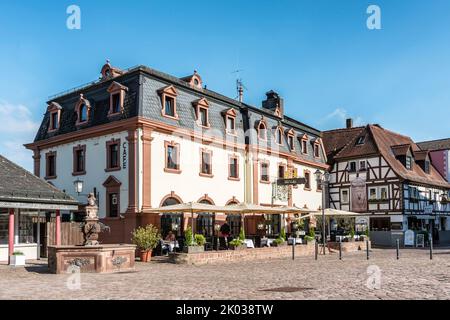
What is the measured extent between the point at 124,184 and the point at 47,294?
48.1 ft

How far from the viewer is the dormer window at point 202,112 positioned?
98.8ft

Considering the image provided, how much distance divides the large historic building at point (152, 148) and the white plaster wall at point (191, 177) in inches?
2.1

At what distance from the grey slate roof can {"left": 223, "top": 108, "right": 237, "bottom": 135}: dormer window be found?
1171 cm

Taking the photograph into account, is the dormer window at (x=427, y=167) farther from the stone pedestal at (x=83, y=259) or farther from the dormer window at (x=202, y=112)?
the stone pedestal at (x=83, y=259)

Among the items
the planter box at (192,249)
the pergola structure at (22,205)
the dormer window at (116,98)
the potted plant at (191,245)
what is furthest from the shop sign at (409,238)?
the pergola structure at (22,205)

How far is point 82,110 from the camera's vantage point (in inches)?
1175

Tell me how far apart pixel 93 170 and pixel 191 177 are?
207 inches

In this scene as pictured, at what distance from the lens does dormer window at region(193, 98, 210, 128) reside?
30.1 metres

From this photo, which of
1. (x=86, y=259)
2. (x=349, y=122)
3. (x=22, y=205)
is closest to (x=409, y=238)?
(x=349, y=122)

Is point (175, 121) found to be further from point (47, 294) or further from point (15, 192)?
point (47, 294)

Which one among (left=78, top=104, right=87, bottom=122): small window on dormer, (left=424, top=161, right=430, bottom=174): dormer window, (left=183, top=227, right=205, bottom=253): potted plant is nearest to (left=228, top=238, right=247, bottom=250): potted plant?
(left=183, top=227, right=205, bottom=253): potted plant

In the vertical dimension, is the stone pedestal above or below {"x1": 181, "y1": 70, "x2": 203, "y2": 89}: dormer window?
below

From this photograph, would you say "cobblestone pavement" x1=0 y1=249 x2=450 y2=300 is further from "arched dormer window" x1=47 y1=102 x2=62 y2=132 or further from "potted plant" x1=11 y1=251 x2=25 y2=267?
"arched dormer window" x1=47 y1=102 x2=62 y2=132
